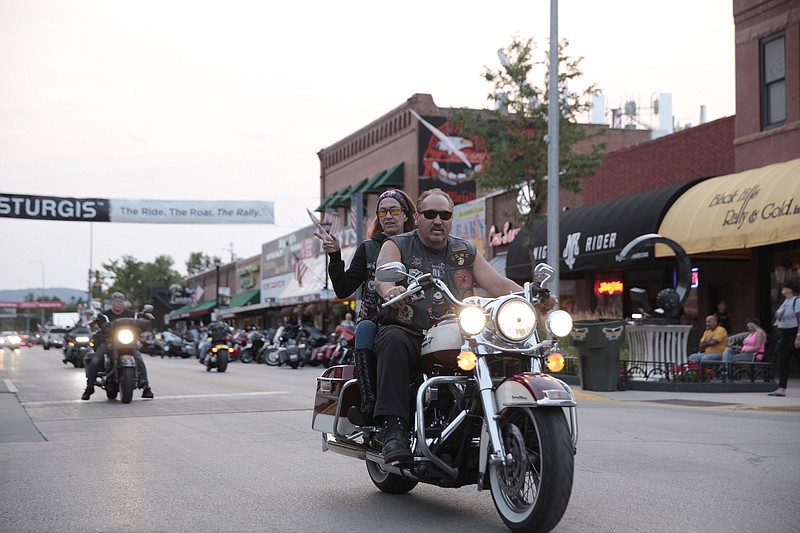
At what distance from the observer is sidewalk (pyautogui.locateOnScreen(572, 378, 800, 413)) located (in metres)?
13.6

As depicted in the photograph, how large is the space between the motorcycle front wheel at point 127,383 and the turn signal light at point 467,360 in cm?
1070

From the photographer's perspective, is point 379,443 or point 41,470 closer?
point 379,443

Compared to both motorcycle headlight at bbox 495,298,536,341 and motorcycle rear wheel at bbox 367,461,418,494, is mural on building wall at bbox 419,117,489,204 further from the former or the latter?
motorcycle headlight at bbox 495,298,536,341

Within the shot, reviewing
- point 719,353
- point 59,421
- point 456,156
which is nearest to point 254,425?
point 59,421

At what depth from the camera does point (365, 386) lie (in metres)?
6.11

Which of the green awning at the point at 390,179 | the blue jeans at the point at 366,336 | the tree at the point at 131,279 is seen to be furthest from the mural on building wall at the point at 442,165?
the tree at the point at 131,279

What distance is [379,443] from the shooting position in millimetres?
5934

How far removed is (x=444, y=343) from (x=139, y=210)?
114 ft

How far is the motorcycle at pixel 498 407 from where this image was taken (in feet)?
15.7

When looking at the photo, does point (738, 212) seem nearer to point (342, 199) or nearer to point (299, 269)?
point (342, 199)

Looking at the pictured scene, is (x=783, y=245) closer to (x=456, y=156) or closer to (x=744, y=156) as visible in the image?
(x=744, y=156)

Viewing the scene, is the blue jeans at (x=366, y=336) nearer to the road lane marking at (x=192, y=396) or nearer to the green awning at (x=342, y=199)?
the road lane marking at (x=192, y=396)

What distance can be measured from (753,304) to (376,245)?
17.8 m

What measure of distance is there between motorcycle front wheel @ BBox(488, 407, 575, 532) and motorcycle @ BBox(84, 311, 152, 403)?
10.7 m
